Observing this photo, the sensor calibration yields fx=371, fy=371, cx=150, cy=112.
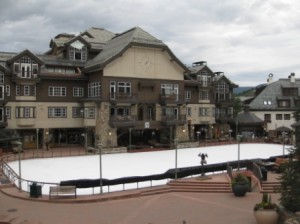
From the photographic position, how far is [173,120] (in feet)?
168

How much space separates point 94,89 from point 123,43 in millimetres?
7253

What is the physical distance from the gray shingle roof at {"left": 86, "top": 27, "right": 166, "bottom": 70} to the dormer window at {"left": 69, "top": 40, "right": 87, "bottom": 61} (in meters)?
1.51

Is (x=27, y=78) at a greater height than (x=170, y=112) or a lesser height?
greater

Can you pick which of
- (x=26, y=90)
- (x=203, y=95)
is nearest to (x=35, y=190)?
(x=26, y=90)

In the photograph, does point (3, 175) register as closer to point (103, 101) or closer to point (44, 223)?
point (44, 223)

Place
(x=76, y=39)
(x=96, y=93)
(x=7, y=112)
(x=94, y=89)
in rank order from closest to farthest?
(x=7, y=112) → (x=96, y=93) → (x=94, y=89) → (x=76, y=39)

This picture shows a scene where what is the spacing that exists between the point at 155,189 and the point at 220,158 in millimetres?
16994

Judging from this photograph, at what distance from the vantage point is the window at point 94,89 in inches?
1891

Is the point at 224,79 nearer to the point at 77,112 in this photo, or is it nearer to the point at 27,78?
the point at 77,112

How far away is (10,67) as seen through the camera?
46.2 metres

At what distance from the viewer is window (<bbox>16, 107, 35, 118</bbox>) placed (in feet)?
153

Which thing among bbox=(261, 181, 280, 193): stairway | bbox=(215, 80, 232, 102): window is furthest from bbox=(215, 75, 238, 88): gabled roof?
bbox=(261, 181, 280, 193): stairway

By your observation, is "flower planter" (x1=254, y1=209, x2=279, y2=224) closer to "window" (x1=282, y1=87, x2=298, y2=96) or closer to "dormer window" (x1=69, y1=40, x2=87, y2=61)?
"dormer window" (x1=69, y1=40, x2=87, y2=61)

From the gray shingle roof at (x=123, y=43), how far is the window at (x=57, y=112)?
6.68 m
